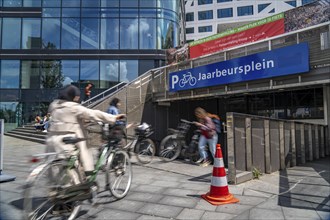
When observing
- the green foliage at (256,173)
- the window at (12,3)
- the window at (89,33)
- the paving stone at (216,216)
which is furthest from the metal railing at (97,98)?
the window at (12,3)

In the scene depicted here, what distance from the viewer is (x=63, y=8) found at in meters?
27.7

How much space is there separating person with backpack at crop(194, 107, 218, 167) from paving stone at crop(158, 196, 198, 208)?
12.1ft

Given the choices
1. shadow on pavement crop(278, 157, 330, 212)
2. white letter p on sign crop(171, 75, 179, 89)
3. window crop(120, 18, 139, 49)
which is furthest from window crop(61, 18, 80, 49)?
shadow on pavement crop(278, 157, 330, 212)

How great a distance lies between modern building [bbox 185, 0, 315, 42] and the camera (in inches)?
2247

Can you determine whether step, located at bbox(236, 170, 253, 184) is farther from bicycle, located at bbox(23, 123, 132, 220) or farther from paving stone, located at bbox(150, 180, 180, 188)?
bicycle, located at bbox(23, 123, 132, 220)

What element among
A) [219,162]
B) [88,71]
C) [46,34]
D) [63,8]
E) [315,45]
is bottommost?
[219,162]

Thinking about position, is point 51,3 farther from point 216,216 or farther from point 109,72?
point 216,216

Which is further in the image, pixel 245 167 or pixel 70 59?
pixel 70 59

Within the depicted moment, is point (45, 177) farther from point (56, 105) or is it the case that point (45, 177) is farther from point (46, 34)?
point (46, 34)

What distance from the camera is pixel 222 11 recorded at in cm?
5975

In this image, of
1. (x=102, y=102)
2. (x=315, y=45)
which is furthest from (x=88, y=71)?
(x=315, y=45)

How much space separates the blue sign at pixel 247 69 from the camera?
990cm

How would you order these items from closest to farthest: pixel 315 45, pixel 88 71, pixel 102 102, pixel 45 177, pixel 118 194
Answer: pixel 45 177 → pixel 118 194 → pixel 315 45 → pixel 102 102 → pixel 88 71

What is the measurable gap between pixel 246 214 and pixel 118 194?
2037mm
